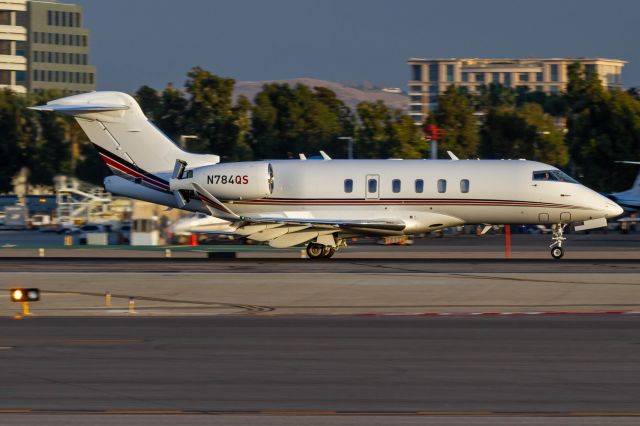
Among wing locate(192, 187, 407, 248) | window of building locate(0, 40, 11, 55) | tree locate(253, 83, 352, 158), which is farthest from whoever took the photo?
window of building locate(0, 40, 11, 55)

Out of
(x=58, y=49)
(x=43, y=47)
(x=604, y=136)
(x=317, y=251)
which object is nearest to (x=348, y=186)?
(x=317, y=251)

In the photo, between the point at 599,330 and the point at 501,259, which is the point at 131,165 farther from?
the point at 599,330

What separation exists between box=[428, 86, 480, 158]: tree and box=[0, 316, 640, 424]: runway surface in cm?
7074

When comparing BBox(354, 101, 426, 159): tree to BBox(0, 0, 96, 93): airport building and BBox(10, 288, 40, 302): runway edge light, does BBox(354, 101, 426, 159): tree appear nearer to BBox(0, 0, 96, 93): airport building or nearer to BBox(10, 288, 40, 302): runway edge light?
BBox(10, 288, 40, 302): runway edge light

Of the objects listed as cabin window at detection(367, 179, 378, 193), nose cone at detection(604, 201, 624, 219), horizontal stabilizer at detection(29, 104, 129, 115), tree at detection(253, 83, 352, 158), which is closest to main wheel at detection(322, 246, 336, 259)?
cabin window at detection(367, 179, 378, 193)

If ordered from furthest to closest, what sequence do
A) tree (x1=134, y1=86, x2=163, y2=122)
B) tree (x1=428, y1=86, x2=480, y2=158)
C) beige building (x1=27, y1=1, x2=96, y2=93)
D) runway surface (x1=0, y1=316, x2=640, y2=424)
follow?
beige building (x1=27, y1=1, x2=96, y2=93), tree (x1=134, y1=86, x2=163, y2=122), tree (x1=428, y1=86, x2=480, y2=158), runway surface (x1=0, y1=316, x2=640, y2=424)

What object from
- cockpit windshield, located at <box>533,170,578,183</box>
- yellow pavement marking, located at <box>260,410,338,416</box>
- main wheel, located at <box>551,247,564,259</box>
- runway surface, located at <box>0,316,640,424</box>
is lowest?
yellow pavement marking, located at <box>260,410,338,416</box>

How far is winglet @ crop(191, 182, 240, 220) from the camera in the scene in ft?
121

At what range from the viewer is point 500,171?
3766cm

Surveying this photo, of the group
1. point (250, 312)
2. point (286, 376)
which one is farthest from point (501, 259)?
point (286, 376)

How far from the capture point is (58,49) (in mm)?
187625

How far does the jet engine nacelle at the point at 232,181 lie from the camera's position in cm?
3797

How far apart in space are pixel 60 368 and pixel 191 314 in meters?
7.20

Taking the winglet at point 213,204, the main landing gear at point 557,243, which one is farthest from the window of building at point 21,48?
the main landing gear at point 557,243
